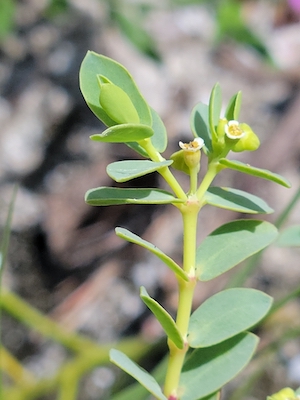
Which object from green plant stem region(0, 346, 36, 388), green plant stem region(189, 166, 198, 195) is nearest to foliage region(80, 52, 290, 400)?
green plant stem region(189, 166, 198, 195)

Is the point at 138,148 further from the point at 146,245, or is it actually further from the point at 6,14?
the point at 6,14

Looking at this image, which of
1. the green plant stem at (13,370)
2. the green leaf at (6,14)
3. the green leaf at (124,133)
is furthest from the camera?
the green leaf at (6,14)

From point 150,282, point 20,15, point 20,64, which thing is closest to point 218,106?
point 150,282

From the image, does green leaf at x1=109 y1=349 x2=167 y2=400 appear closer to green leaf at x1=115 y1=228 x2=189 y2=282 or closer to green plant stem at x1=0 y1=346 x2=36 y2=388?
green leaf at x1=115 y1=228 x2=189 y2=282

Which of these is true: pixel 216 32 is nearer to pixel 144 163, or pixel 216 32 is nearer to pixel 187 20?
pixel 187 20

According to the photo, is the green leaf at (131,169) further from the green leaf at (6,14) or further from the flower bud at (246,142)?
the green leaf at (6,14)

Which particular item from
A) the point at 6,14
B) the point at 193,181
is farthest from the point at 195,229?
the point at 6,14

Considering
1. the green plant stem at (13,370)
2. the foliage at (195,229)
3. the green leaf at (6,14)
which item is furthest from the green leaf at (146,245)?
the green leaf at (6,14)

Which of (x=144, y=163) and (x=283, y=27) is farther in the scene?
(x=283, y=27)

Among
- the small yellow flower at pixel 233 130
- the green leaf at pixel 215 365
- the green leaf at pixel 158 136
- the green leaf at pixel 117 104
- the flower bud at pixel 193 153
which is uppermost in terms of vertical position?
the small yellow flower at pixel 233 130
